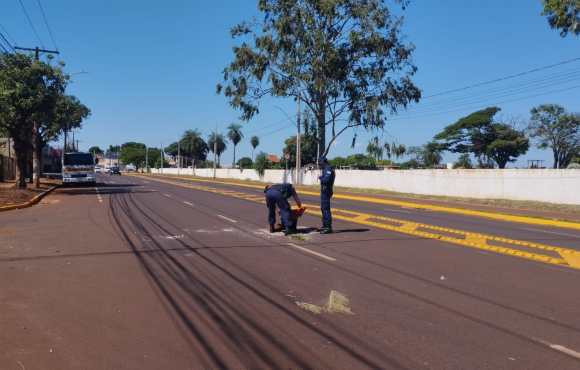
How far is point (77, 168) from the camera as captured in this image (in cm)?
3397

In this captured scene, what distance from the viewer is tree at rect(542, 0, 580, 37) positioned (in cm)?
2179

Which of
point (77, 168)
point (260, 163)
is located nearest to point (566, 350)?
point (77, 168)

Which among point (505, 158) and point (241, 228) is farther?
point (505, 158)

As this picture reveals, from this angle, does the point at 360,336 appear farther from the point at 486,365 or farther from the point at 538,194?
the point at 538,194

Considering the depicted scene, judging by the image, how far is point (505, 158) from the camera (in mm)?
77750

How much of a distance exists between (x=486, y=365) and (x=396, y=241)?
6.81m

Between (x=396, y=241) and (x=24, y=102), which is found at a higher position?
(x=24, y=102)

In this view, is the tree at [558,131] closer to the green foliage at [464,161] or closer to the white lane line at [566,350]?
the green foliage at [464,161]

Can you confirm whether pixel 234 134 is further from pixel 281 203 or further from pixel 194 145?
pixel 281 203

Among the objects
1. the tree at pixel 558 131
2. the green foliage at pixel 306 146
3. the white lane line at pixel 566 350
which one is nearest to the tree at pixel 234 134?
the green foliage at pixel 306 146

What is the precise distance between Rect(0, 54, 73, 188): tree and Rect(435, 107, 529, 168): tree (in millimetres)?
66664

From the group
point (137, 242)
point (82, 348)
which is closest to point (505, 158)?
point (137, 242)

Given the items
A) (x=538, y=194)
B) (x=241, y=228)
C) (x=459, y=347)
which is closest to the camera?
(x=459, y=347)

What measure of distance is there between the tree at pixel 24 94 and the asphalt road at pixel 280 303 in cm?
1465
